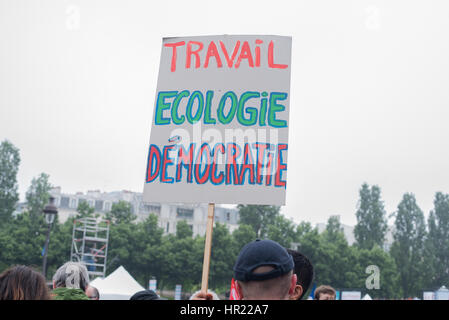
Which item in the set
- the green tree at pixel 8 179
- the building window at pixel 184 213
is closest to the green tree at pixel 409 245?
the building window at pixel 184 213

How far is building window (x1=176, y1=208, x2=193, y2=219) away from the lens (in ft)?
251

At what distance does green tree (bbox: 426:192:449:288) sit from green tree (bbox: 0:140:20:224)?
1667 inches

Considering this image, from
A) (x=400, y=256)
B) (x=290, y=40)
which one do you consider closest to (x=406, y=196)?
(x=400, y=256)

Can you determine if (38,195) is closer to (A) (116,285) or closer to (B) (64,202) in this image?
(B) (64,202)

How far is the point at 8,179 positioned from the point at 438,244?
152 ft

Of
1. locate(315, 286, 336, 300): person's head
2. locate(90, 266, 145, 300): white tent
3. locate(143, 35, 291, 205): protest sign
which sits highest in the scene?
locate(143, 35, 291, 205): protest sign

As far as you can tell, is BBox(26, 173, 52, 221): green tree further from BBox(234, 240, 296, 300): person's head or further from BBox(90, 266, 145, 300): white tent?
BBox(234, 240, 296, 300): person's head

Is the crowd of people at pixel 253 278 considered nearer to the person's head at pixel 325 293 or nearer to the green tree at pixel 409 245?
the person's head at pixel 325 293

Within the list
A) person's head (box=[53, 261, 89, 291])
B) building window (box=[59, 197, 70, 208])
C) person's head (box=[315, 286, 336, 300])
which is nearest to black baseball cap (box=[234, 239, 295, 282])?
person's head (box=[53, 261, 89, 291])

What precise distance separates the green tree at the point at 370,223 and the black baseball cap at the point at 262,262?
2058 inches

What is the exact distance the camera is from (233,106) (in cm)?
378

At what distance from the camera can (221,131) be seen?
3.73m

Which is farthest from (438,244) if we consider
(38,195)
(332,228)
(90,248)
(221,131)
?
(221,131)
